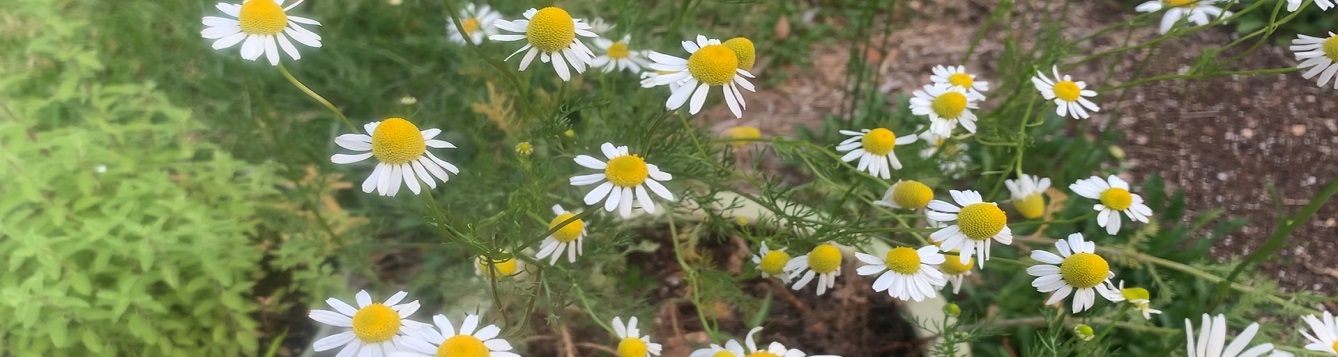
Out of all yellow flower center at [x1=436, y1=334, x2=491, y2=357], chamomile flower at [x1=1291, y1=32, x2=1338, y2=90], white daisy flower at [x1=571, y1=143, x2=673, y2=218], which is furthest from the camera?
chamomile flower at [x1=1291, y1=32, x2=1338, y2=90]

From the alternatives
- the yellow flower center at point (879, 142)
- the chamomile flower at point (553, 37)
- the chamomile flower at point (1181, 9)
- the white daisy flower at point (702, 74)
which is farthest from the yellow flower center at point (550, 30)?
the chamomile flower at point (1181, 9)

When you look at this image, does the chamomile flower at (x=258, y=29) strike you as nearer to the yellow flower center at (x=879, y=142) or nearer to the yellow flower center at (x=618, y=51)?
the yellow flower center at (x=618, y=51)

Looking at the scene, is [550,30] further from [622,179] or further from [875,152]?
[875,152]

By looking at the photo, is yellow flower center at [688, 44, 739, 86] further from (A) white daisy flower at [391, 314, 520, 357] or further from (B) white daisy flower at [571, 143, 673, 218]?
(A) white daisy flower at [391, 314, 520, 357]

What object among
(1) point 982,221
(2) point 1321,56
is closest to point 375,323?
(1) point 982,221

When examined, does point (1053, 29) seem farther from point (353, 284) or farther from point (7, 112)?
point (7, 112)

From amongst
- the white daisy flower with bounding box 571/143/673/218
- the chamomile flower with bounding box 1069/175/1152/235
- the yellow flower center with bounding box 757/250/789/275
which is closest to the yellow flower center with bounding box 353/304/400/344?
the white daisy flower with bounding box 571/143/673/218
